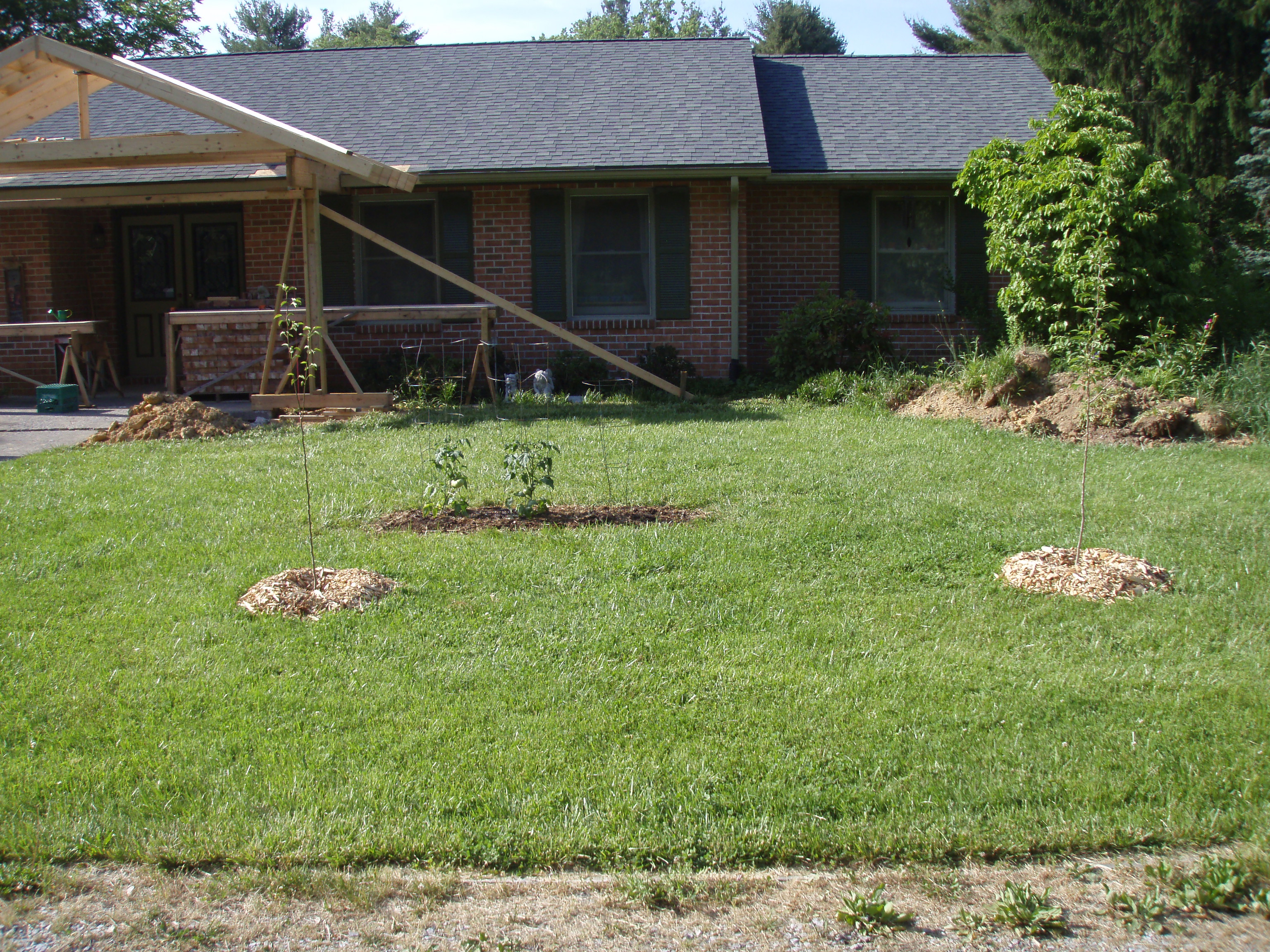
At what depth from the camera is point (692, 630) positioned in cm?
484

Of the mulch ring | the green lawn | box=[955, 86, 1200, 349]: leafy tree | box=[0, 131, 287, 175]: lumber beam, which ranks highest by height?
box=[0, 131, 287, 175]: lumber beam

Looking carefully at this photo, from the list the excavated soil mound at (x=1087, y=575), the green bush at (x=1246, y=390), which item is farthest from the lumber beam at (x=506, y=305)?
the excavated soil mound at (x=1087, y=575)

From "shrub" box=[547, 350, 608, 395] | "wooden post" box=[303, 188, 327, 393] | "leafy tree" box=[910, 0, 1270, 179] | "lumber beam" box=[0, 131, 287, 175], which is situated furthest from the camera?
"leafy tree" box=[910, 0, 1270, 179]

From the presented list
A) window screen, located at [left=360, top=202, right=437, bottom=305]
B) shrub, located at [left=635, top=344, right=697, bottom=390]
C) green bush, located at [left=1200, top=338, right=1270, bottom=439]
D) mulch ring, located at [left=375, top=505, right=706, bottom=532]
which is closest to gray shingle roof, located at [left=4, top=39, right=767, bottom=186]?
window screen, located at [left=360, top=202, right=437, bottom=305]

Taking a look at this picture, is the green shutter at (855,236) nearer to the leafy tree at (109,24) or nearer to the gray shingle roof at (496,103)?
the gray shingle roof at (496,103)

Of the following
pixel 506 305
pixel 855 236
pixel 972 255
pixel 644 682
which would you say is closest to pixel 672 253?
pixel 855 236

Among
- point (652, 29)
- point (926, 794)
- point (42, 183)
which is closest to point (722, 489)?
point (926, 794)

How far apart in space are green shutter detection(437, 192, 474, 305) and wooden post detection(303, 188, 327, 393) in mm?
2758

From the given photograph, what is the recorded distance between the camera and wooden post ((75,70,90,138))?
1065cm

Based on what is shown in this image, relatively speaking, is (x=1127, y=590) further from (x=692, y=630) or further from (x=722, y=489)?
(x=722, y=489)

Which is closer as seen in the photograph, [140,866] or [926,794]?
[140,866]

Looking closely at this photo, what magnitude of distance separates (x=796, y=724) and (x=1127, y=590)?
2266mm

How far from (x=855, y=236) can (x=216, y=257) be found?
9.28 metres

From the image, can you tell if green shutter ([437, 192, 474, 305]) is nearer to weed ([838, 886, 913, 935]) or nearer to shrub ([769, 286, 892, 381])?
shrub ([769, 286, 892, 381])
